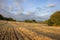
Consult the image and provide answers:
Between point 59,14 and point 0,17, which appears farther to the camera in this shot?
point 0,17

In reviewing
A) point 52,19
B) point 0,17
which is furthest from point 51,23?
point 0,17

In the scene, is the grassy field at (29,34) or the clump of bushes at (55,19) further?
the clump of bushes at (55,19)

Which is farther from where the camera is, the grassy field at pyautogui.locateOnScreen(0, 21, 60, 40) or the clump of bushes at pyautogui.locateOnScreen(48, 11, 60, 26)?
the clump of bushes at pyautogui.locateOnScreen(48, 11, 60, 26)

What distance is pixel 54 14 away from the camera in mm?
52938

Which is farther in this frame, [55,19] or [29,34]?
[55,19]

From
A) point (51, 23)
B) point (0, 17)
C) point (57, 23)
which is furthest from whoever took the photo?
point (0, 17)

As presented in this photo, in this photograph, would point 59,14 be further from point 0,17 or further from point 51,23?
point 0,17

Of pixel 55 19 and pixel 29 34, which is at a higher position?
pixel 55 19

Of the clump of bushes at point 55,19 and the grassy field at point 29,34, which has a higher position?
the clump of bushes at point 55,19

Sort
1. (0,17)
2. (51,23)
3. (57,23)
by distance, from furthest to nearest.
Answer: (0,17) < (51,23) < (57,23)

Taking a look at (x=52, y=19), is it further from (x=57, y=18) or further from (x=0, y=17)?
(x=0, y=17)

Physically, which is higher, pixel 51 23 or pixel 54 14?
pixel 54 14

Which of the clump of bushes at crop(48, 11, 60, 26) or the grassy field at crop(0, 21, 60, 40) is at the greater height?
the clump of bushes at crop(48, 11, 60, 26)

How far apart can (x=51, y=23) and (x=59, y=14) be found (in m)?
4.81
